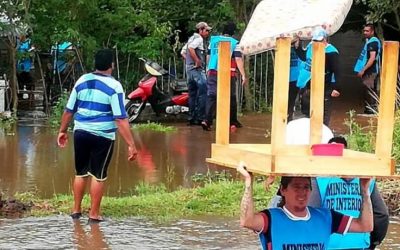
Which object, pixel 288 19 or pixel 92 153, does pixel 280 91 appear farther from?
pixel 92 153

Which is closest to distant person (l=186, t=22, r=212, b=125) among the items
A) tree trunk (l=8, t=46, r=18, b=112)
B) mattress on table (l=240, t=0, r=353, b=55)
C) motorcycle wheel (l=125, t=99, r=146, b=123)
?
motorcycle wheel (l=125, t=99, r=146, b=123)

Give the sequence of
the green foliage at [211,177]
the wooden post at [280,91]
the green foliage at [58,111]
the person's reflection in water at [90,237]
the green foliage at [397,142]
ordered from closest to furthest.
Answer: the wooden post at [280,91], the person's reflection in water at [90,237], the green foliage at [397,142], the green foliage at [211,177], the green foliage at [58,111]

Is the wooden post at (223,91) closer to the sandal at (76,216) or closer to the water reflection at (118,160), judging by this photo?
the sandal at (76,216)

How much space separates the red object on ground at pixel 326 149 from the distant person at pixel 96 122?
3.93 m

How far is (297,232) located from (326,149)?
517mm

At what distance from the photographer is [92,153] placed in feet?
25.0

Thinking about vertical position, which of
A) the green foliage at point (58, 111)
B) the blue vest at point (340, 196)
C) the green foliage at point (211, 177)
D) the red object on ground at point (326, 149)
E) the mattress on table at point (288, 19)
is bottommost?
the green foliage at point (211, 177)

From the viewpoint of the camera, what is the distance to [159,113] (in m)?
14.9

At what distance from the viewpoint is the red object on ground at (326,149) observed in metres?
3.69

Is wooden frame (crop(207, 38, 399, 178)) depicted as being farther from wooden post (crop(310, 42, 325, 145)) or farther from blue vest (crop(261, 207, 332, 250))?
blue vest (crop(261, 207, 332, 250))

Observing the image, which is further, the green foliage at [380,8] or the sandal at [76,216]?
the green foliage at [380,8]

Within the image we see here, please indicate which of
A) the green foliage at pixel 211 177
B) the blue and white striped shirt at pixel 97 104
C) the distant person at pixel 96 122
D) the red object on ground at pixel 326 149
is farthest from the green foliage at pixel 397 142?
the red object on ground at pixel 326 149

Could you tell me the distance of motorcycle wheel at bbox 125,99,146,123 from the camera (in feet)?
47.4

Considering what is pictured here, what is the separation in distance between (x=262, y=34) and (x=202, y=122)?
9.13 m
